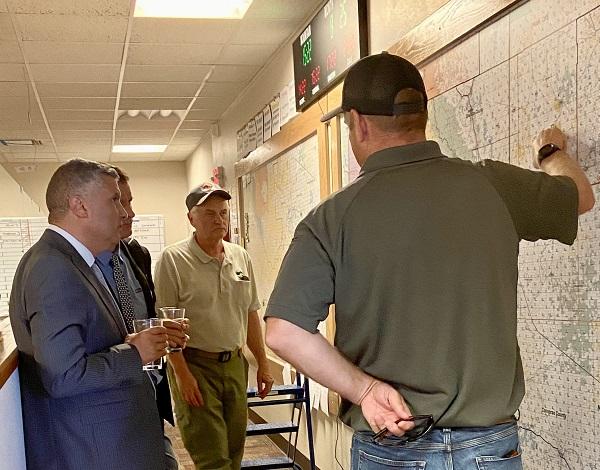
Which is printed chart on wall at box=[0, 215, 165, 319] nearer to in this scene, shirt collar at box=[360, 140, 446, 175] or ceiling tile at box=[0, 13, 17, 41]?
ceiling tile at box=[0, 13, 17, 41]

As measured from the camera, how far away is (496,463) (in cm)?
128

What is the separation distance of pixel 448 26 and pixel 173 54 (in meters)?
2.74

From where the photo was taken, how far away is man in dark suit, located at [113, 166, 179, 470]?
246 centimetres

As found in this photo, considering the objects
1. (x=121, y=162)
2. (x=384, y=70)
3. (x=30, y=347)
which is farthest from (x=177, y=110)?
(x=384, y=70)

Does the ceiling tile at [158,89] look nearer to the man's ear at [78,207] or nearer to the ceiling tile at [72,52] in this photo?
the ceiling tile at [72,52]

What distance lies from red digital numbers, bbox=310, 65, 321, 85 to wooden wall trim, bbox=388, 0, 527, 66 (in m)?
0.89

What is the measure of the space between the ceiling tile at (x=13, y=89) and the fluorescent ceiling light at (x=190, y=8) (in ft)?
5.84

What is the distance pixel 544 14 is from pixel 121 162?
8324mm

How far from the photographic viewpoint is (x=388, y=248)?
4.17 ft

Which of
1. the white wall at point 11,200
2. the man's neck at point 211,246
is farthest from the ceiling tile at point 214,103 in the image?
the man's neck at point 211,246

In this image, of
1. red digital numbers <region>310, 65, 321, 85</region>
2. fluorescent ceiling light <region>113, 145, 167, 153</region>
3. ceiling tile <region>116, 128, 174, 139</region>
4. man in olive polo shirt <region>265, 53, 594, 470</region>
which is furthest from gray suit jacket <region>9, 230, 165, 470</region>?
fluorescent ceiling light <region>113, 145, 167, 153</region>

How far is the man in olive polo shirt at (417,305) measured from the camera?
1.26 meters

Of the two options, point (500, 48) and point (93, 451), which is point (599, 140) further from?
point (93, 451)

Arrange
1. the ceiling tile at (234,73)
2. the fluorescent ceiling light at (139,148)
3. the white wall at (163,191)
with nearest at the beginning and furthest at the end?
the ceiling tile at (234,73)
the fluorescent ceiling light at (139,148)
the white wall at (163,191)
